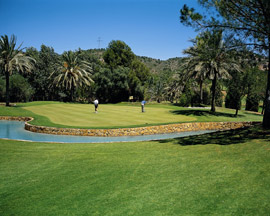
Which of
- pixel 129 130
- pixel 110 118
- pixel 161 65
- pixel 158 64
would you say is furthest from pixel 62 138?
pixel 158 64

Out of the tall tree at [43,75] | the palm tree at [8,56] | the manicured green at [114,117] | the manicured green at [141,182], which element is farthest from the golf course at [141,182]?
the tall tree at [43,75]

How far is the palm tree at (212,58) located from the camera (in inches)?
550

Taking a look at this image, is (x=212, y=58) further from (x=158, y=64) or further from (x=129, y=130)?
(x=158, y=64)

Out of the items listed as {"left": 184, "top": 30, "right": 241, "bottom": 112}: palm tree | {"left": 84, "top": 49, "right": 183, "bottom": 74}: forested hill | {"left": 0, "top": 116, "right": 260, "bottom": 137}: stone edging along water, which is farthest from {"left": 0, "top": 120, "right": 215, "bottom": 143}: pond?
{"left": 84, "top": 49, "right": 183, "bottom": 74}: forested hill

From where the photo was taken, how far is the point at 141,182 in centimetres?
709

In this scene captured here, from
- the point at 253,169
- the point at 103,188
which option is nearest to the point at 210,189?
the point at 253,169

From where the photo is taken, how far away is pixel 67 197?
635 cm

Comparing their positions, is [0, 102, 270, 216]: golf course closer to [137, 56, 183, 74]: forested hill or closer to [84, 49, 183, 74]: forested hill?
[84, 49, 183, 74]: forested hill

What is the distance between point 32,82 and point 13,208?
66.5 meters

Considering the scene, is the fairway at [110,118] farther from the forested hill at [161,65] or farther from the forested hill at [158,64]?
the forested hill at [161,65]

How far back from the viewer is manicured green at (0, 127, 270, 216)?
5.59 m

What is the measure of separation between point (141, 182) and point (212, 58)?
11.8 metres

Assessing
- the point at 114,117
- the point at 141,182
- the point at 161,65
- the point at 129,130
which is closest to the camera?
the point at 141,182

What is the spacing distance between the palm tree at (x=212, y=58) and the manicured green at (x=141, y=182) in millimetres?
6189
